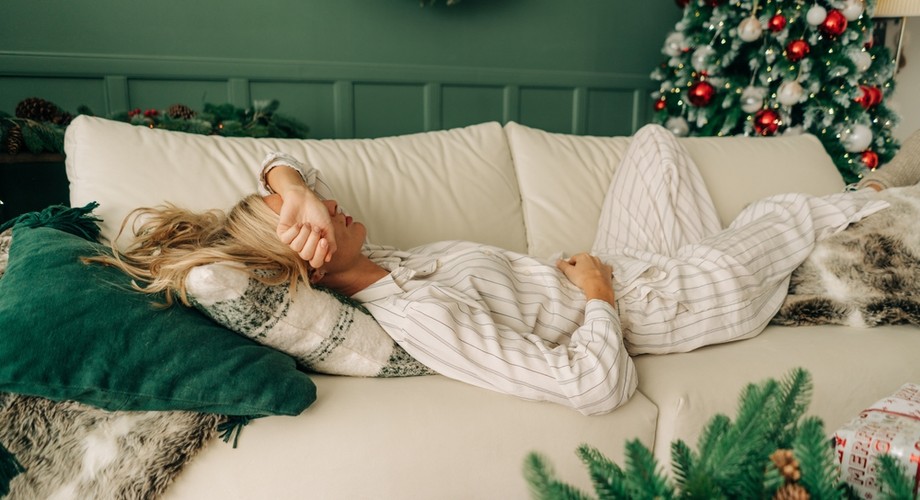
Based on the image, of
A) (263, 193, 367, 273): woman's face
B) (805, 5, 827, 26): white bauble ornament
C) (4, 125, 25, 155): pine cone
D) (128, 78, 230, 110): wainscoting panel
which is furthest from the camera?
(805, 5, 827, 26): white bauble ornament

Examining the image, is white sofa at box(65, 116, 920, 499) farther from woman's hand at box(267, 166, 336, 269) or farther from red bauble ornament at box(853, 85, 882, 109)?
red bauble ornament at box(853, 85, 882, 109)

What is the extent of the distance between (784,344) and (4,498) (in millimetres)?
1461

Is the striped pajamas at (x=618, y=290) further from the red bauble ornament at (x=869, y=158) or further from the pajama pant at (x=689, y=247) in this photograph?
the red bauble ornament at (x=869, y=158)

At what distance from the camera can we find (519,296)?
4.36 ft

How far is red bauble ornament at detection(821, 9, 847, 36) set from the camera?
269 cm

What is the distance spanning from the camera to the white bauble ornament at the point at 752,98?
9.40 ft

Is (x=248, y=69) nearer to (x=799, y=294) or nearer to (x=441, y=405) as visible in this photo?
(x=441, y=405)

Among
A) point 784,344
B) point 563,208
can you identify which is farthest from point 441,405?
point 563,208

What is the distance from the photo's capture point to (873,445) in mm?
771

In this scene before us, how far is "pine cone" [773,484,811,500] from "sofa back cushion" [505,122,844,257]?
1.27 meters

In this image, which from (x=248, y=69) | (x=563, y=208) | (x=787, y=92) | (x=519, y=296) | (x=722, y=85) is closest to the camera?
(x=519, y=296)

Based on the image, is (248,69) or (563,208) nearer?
(563,208)

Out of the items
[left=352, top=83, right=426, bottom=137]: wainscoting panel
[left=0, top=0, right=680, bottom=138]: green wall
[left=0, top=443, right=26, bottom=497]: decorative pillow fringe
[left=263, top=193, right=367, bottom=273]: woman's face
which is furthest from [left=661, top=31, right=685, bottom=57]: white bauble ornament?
[left=0, top=443, right=26, bottom=497]: decorative pillow fringe

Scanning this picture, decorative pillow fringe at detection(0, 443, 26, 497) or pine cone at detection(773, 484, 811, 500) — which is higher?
pine cone at detection(773, 484, 811, 500)
